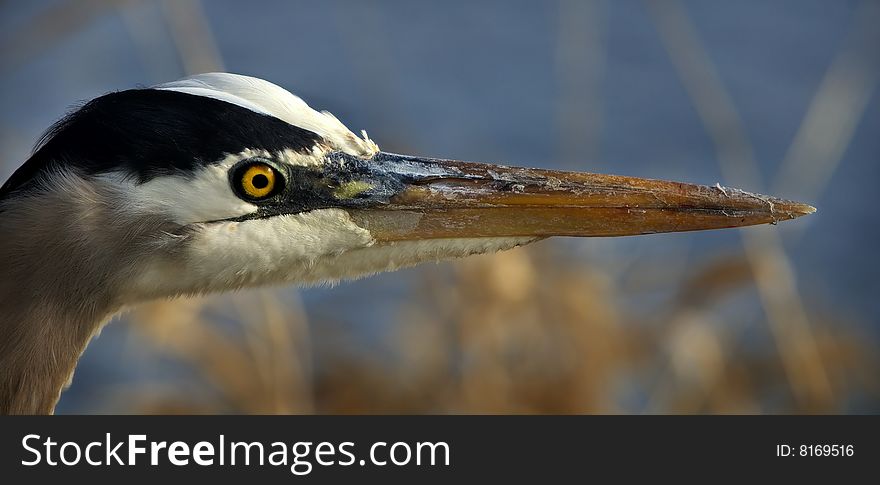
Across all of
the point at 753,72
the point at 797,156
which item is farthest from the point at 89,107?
the point at 753,72

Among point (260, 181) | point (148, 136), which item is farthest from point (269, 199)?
point (148, 136)

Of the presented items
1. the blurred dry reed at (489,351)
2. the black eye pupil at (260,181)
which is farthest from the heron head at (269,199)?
the blurred dry reed at (489,351)

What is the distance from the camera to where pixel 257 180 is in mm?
2127

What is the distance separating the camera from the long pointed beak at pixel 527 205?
7.31 feet

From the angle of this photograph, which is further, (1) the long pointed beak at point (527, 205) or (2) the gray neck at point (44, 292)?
(1) the long pointed beak at point (527, 205)

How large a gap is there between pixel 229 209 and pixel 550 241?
2411 millimetres

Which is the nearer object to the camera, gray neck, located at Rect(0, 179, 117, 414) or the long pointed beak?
gray neck, located at Rect(0, 179, 117, 414)

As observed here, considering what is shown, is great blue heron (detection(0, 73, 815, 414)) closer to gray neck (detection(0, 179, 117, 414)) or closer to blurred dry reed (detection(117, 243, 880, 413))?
gray neck (detection(0, 179, 117, 414))

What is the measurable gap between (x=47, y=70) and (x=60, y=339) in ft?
14.4

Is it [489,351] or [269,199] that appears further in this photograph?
[489,351]

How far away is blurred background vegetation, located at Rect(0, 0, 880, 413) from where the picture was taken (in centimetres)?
407

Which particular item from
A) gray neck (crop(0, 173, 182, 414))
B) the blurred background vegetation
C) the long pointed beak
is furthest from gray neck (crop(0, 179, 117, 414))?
the blurred background vegetation

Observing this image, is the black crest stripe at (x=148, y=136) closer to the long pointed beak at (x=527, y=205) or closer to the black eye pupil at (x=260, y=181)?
the black eye pupil at (x=260, y=181)

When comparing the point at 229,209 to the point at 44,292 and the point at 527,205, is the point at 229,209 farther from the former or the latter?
the point at 527,205
